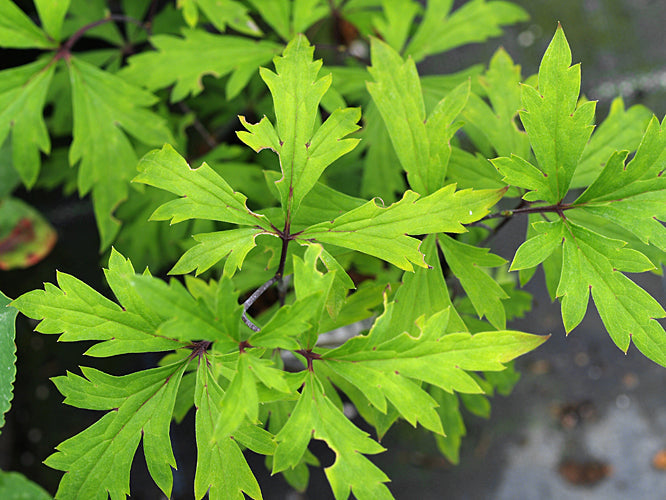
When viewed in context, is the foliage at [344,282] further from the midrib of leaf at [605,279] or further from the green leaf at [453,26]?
the green leaf at [453,26]

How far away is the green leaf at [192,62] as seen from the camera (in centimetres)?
120

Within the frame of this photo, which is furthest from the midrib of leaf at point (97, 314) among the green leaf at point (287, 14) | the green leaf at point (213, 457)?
the green leaf at point (287, 14)

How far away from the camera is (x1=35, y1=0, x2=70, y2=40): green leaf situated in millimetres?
1112

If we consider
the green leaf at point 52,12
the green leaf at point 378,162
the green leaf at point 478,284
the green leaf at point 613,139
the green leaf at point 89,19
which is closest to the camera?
the green leaf at point 478,284

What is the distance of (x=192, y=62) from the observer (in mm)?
1218

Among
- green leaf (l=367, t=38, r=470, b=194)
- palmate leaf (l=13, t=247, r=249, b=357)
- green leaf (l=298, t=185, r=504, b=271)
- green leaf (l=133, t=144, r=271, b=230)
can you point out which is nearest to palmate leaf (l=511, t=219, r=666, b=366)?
green leaf (l=298, t=185, r=504, b=271)

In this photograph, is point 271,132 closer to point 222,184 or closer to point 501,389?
point 222,184

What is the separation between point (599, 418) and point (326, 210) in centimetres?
152

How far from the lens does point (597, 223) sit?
0.97 metres

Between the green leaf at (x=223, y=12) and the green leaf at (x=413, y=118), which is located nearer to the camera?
the green leaf at (x=413, y=118)

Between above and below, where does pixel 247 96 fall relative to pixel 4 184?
above

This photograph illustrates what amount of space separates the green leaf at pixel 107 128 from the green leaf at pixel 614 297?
2.92 ft

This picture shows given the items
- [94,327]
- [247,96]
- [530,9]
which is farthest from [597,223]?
[530,9]

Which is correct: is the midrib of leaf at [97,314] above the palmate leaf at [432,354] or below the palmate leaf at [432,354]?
above
